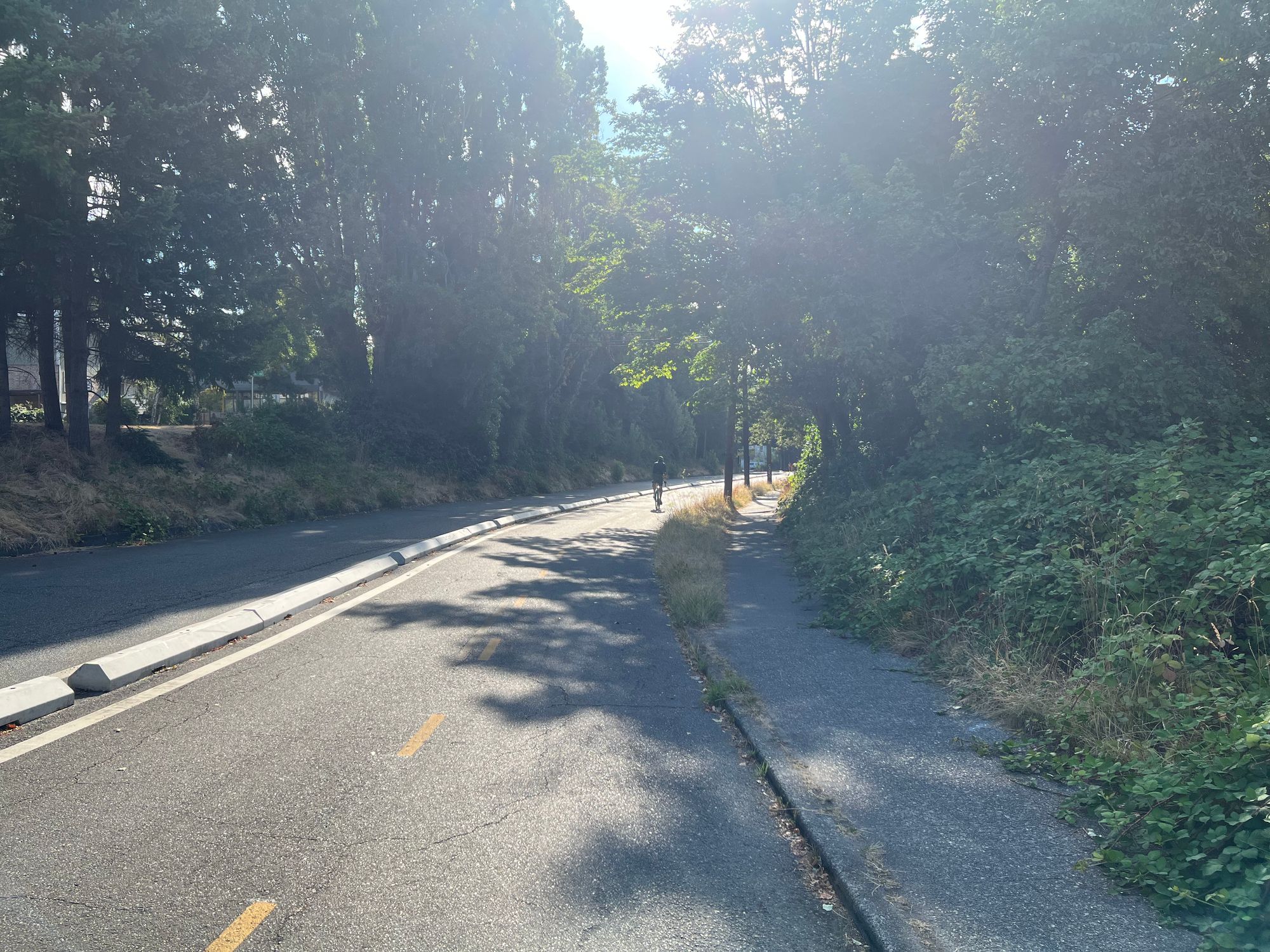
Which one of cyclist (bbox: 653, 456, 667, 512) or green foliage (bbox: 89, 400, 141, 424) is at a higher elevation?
green foliage (bbox: 89, 400, 141, 424)

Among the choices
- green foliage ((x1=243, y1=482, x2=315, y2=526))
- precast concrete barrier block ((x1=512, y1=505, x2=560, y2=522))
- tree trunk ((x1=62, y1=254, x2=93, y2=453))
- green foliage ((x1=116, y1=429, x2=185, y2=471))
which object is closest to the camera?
tree trunk ((x1=62, y1=254, x2=93, y2=453))

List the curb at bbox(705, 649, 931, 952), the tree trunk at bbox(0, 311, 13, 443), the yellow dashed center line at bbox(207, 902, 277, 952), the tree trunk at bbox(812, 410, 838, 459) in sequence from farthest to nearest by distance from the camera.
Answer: the tree trunk at bbox(812, 410, 838, 459) < the tree trunk at bbox(0, 311, 13, 443) < the curb at bbox(705, 649, 931, 952) < the yellow dashed center line at bbox(207, 902, 277, 952)

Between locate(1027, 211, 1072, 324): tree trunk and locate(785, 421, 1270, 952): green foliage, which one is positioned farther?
locate(1027, 211, 1072, 324): tree trunk

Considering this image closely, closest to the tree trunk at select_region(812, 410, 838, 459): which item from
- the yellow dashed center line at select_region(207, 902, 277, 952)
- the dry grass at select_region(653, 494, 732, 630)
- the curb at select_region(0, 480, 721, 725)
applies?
the dry grass at select_region(653, 494, 732, 630)

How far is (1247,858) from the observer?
3775 mm

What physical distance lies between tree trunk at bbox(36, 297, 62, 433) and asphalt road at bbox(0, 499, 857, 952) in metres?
16.6

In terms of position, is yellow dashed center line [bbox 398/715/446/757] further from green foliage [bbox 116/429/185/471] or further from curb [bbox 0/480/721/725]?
green foliage [bbox 116/429/185/471]

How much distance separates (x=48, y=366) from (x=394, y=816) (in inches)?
858

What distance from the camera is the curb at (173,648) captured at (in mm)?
6508

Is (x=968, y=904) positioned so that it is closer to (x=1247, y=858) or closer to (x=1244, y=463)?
(x=1247, y=858)

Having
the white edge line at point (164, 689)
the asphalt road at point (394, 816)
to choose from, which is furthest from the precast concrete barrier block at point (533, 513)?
the asphalt road at point (394, 816)

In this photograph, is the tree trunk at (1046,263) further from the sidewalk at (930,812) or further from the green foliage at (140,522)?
the green foliage at (140,522)

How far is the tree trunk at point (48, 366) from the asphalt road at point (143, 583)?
5222mm

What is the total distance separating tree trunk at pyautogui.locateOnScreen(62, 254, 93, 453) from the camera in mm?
20750
